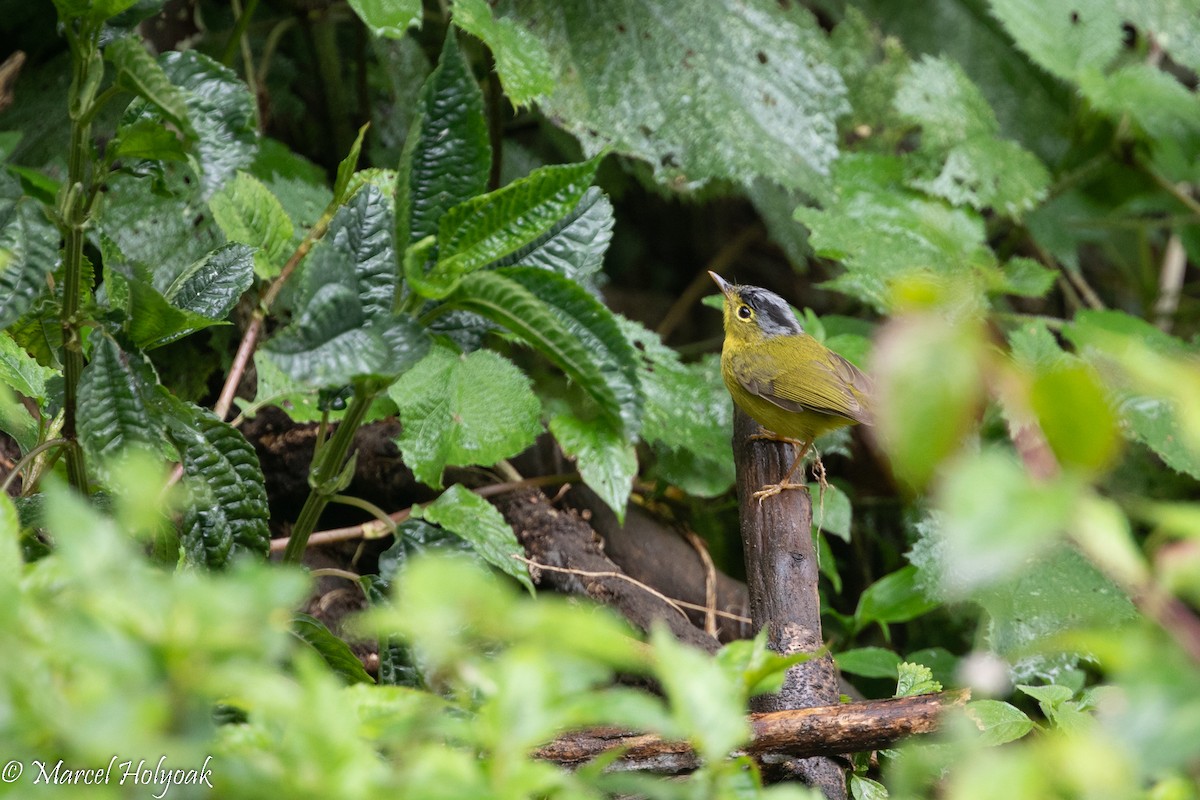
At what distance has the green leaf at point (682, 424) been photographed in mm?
2898

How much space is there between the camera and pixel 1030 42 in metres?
3.90

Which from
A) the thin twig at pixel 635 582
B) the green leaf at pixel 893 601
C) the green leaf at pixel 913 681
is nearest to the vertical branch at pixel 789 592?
the green leaf at pixel 913 681

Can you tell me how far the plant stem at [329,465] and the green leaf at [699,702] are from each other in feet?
2.31

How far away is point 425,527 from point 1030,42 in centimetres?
331

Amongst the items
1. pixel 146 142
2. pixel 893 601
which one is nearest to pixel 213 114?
pixel 146 142

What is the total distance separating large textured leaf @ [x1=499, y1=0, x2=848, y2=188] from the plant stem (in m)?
1.86

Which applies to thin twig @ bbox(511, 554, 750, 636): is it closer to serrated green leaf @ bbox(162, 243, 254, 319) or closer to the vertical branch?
the vertical branch

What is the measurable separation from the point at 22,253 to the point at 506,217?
0.62 meters

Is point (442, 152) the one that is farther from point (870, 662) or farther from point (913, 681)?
point (870, 662)

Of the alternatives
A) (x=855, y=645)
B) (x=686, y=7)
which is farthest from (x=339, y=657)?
(x=686, y=7)

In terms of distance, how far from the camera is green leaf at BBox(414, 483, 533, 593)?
1.92 metres

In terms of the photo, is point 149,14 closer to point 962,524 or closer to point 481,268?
point 481,268

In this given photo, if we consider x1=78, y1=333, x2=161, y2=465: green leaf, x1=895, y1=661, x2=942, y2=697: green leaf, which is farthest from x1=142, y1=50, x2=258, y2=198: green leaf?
x1=895, y1=661, x2=942, y2=697: green leaf

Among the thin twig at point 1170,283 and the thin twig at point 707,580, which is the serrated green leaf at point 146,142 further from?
the thin twig at point 1170,283
